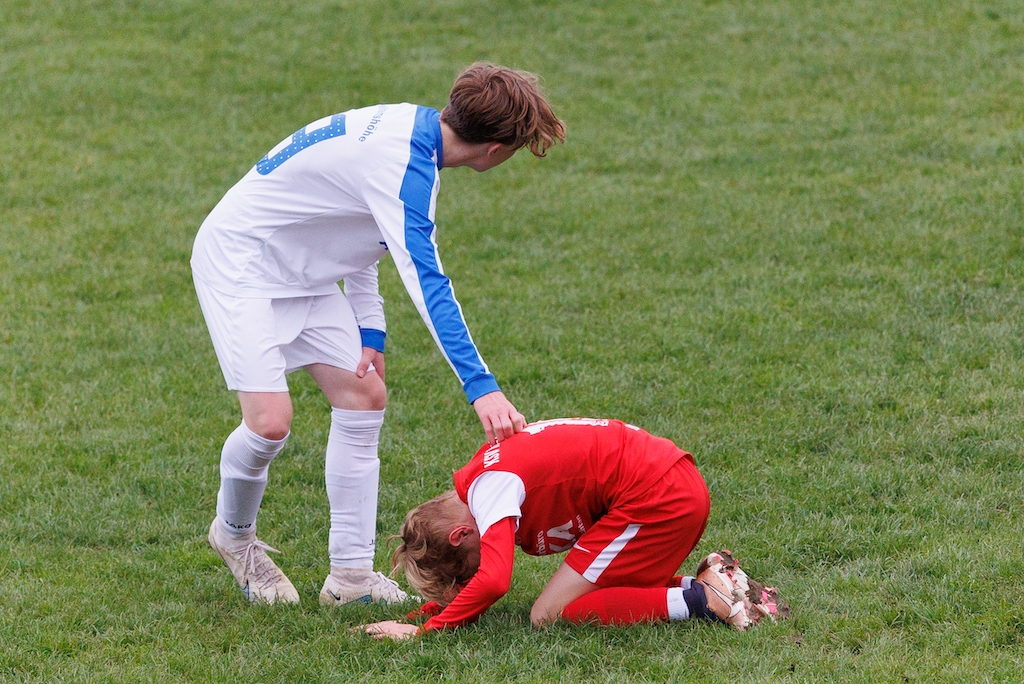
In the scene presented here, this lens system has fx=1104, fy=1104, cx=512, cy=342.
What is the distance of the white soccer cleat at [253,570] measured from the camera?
14.9 ft

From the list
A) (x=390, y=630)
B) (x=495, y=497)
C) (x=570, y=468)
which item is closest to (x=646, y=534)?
(x=570, y=468)

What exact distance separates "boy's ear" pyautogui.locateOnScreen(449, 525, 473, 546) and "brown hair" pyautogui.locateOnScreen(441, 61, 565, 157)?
4.39ft

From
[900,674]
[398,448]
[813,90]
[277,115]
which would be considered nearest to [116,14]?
[277,115]

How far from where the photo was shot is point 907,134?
425 inches

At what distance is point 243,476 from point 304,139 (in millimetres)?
1325

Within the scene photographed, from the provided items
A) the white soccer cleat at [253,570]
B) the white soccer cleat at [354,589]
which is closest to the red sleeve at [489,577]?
the white soccer cleat at [354,589]

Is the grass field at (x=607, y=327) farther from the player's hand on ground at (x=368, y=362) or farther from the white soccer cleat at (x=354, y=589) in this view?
the player's hand on ground at (x=368, y=362)

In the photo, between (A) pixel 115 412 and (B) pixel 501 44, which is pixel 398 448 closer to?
(A) pixel 115 412

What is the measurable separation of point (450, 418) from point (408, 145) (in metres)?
2.86

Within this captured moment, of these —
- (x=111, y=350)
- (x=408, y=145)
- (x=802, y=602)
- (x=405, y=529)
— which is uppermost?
(x=408, y=145)

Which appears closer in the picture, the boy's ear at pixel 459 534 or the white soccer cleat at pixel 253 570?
the boy's ear at pixel 459 534

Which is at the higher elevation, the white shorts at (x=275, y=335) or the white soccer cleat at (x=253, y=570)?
the white shorts at (x=275, y=335)

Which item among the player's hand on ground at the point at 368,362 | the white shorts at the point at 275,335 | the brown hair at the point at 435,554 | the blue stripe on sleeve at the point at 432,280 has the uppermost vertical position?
the blue stripe on sleeve at the point at 432,280

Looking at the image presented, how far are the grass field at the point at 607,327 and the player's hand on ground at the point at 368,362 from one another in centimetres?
95
